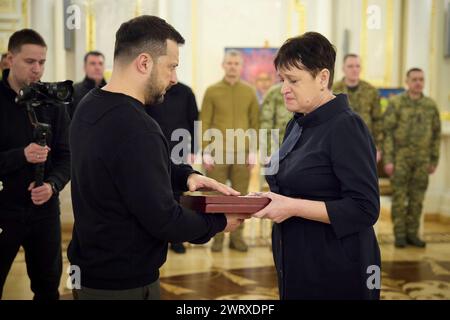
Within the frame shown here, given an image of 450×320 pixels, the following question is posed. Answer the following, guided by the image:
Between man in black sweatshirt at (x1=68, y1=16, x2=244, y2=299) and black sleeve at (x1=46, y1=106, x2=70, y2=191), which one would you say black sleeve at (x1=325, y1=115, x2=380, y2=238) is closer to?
man in black sweatshirt at (x1=68, y1=16, x2=244, y2=299)

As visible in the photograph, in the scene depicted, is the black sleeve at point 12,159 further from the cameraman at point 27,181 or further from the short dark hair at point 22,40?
the short dark hair at point 22,40

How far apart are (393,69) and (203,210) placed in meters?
7.90

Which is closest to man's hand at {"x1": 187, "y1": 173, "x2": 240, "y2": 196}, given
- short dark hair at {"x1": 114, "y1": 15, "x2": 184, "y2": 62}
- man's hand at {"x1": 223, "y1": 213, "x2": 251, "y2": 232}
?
man's hand at {"x1": 223, "y1": 213, "x2": 251, "y2": 232}

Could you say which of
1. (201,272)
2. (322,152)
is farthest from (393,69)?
(322,152)

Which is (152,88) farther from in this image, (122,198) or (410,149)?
(410,149)

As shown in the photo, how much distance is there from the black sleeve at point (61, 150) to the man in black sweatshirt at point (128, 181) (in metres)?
1.29

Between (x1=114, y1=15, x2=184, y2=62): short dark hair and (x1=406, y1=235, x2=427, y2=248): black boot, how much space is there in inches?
191

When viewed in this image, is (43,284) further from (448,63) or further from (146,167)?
(448,63)

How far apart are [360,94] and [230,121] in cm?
130

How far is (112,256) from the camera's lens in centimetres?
189

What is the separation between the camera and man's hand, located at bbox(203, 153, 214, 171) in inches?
233

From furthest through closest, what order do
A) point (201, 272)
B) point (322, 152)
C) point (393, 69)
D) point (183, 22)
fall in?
point (183, 22), point (393, 69), point (201, 272), point (322, 152)

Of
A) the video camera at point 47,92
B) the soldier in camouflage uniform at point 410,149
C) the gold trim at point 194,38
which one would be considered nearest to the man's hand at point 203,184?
the video camera at point 47,92

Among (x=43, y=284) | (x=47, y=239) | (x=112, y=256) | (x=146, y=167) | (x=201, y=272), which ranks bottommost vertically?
(x=201, y=272)
